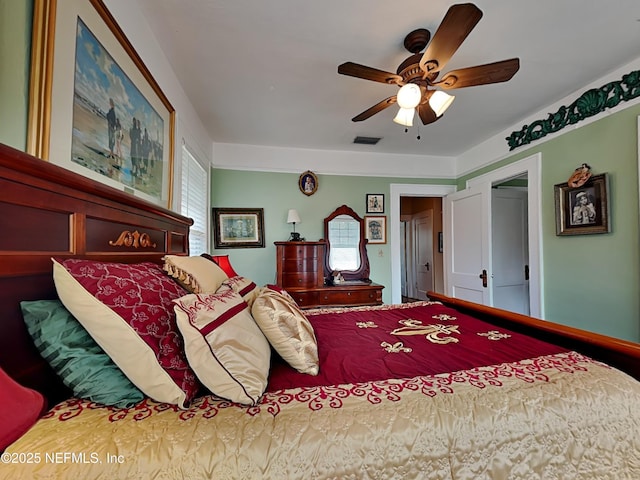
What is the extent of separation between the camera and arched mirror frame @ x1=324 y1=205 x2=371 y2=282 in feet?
12.2

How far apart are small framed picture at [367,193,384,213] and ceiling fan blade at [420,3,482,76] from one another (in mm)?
2380

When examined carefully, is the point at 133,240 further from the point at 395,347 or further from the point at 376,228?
the point at 376,228

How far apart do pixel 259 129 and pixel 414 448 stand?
3.15 metres

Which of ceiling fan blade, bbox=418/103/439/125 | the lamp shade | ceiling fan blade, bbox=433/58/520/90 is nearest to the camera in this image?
ceiling fan blade, bbox=433/58/520/90

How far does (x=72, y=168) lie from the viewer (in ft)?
3.36

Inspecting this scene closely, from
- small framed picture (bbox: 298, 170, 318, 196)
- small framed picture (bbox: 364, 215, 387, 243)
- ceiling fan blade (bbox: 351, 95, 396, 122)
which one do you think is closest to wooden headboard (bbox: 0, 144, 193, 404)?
ceiling fan blade (bbox: 351, 95, 396, 122)

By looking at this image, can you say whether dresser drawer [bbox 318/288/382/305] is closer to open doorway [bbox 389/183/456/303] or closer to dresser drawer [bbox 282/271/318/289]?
dresser drawer [bbox 282/271/318/289]

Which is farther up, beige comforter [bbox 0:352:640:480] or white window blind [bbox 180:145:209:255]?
white window blind [bbox 180:145:209:255]

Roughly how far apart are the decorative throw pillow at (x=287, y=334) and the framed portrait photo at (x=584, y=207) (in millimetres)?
2685

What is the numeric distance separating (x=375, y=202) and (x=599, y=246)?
237 centimetres

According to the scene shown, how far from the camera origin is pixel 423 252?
571 centimetres

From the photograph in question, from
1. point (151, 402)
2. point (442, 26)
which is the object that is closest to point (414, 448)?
point (151, 402)

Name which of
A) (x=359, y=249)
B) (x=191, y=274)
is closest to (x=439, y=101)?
(x=191, y=274)

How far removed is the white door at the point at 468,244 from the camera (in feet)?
11.1
